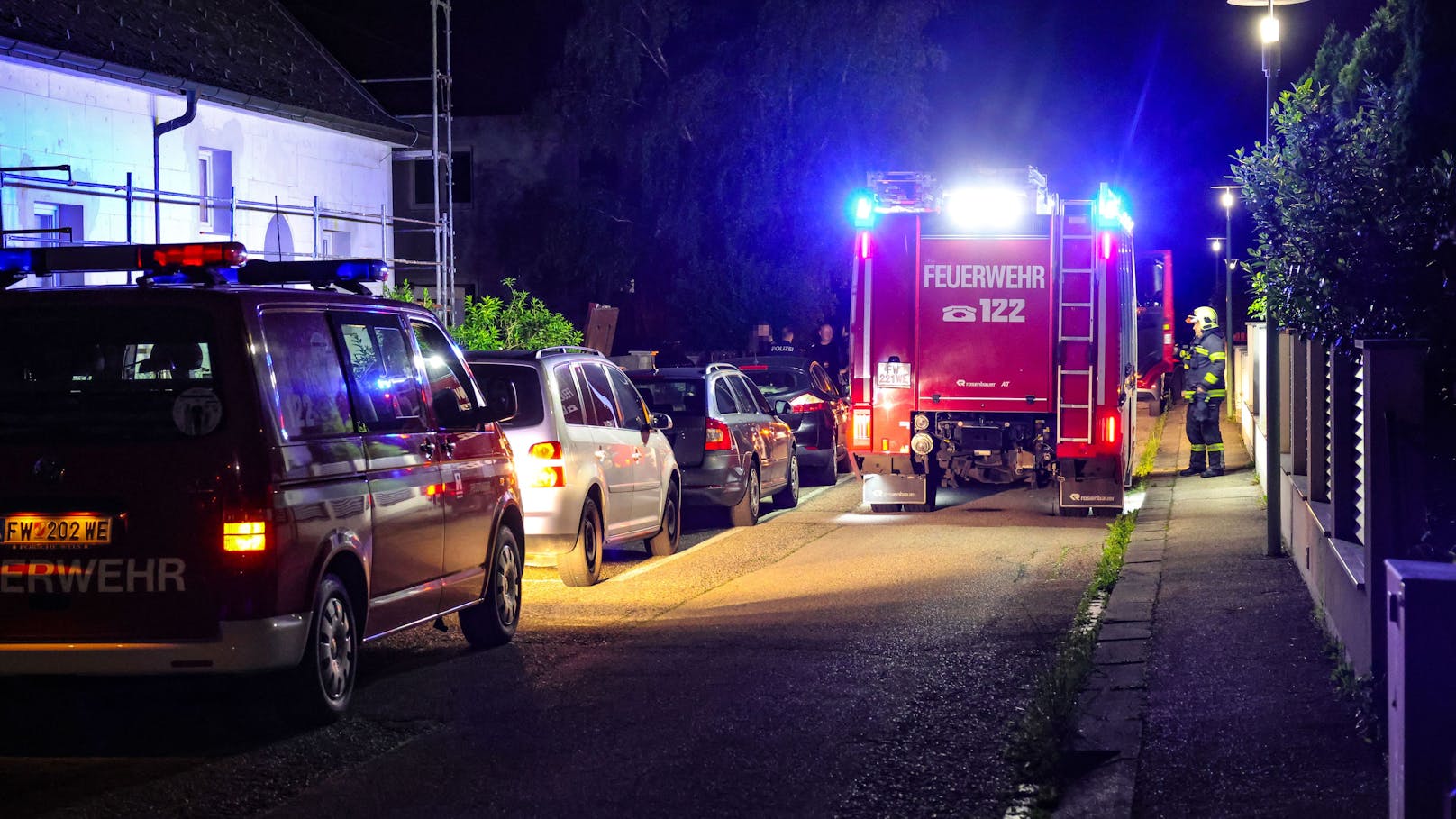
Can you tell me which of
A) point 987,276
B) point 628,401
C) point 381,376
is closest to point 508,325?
point 987,276

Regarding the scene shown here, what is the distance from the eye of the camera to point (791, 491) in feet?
60.0

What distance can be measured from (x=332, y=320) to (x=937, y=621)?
4.24 meters

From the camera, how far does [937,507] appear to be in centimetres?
1777

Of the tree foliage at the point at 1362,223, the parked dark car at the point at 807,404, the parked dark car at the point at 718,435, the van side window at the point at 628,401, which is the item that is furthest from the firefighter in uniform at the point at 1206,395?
the tree foliage at the point at 1362,223

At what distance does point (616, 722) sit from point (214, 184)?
19441mm

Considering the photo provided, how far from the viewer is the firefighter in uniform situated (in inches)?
755

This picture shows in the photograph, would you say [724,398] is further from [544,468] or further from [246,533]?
[246,533]

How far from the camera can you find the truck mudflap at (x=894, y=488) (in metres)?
17.0

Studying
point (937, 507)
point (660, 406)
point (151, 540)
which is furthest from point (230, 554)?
point (937, 507)

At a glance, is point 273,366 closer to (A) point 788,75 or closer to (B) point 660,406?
(B) point 660,406

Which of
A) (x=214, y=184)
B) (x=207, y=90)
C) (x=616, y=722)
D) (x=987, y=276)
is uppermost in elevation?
(x=207, y=90)

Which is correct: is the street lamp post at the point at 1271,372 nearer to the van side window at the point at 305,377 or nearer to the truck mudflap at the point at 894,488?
the truck mudflap at the point at 894,488

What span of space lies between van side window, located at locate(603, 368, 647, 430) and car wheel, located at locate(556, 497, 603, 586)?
47.5 inches

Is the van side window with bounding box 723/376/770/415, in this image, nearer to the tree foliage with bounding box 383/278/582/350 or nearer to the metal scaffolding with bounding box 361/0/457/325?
the tree foliage with bounding box 383/278/582/350
